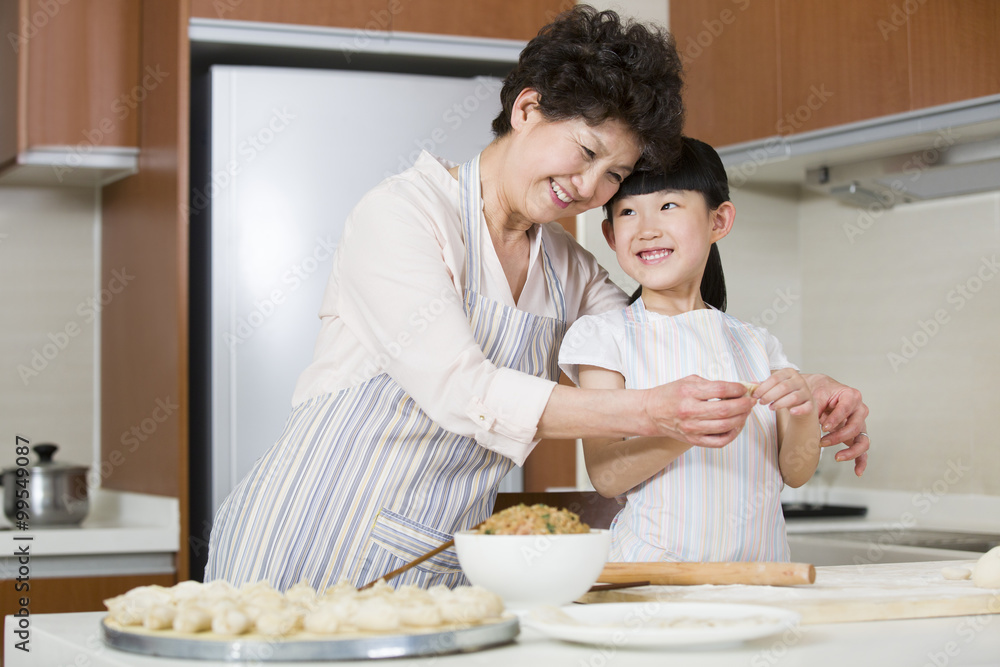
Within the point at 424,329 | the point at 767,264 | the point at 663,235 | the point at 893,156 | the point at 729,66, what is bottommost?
the point at 424,329

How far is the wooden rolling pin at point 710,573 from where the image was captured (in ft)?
3.16

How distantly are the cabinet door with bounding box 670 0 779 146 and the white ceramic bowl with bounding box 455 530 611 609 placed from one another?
175cm

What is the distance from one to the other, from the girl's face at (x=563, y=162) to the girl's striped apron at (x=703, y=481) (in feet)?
0.57

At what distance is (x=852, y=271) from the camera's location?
2.76 metres

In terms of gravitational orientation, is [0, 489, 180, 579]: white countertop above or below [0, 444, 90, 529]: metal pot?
below

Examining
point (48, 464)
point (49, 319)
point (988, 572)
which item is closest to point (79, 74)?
point (49, 319)

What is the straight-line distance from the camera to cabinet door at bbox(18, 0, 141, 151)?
2344 millimetres

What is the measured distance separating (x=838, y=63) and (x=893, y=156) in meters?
0.25

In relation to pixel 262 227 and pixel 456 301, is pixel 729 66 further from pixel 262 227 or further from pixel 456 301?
pixel 456 301

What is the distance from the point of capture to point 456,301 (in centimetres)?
114

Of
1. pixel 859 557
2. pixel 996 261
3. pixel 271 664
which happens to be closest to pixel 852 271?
pixel 996 261

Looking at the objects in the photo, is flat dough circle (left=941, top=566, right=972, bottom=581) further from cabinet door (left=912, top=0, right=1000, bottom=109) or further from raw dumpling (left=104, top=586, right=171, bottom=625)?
cabinet door (left=912, top=0, right=1000, bottom=109)

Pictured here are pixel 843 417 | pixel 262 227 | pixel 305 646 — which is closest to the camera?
pixel 305 646

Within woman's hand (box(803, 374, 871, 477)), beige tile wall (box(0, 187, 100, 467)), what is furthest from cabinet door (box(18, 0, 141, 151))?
woman's hand (box(803, 374, 871, 477))
